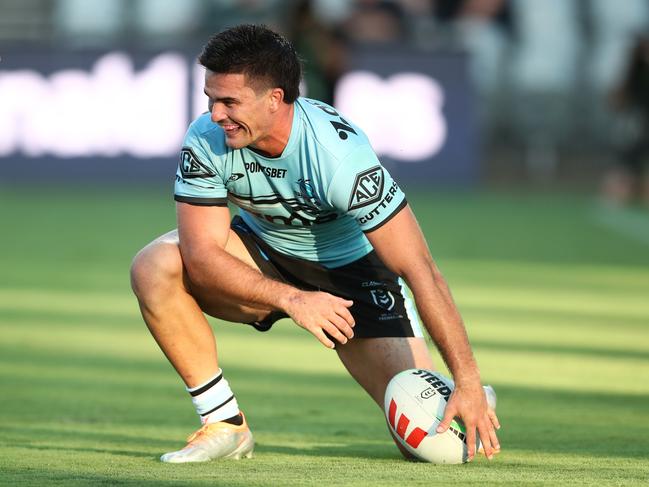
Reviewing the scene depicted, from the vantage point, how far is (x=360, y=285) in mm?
6059

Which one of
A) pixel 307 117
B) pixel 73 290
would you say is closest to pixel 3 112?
pixel 73 290

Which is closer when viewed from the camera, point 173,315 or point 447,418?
point 447,418

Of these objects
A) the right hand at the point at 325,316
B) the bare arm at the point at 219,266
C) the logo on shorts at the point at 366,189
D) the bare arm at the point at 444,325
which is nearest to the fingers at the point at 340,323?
the right hand at the point at 325,316

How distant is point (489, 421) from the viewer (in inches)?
205

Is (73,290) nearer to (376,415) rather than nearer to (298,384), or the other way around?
(298,384)

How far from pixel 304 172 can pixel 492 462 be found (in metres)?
1.28

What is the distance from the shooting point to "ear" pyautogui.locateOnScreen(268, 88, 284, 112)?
541 centimetres

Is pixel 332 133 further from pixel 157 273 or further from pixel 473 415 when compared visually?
pixel 473 415

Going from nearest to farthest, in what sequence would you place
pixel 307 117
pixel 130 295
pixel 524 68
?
pixel 307 117 < pixel 130 295 < pixel 524 68

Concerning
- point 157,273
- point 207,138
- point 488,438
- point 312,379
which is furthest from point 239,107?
point 312,379

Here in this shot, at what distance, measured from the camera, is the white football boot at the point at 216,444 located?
5.40 m

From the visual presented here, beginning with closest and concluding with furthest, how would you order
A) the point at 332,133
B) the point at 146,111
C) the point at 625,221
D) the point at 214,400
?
the point at 332,133
the point at 214,400
the point at 625,221
the point at 146,111

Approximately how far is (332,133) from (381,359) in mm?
1027

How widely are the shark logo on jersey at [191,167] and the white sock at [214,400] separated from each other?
77 cm
